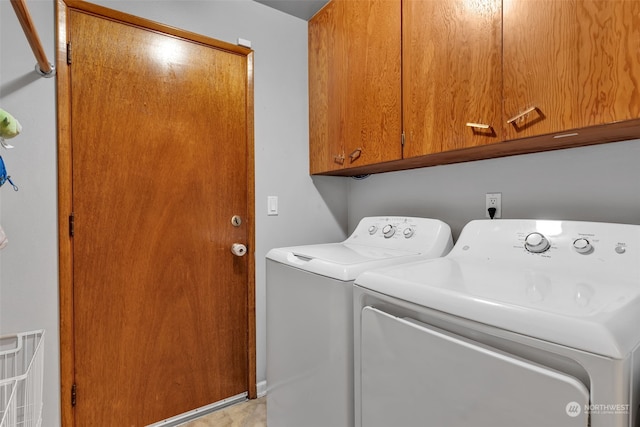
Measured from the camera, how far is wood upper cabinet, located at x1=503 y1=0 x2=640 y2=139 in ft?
2.59

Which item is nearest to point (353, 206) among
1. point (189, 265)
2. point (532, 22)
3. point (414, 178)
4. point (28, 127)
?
point (414, 178)

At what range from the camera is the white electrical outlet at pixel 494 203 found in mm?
1406

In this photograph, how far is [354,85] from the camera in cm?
162

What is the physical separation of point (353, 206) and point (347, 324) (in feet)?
4.04

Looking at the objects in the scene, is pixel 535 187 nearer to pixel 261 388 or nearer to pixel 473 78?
pixel 473 78

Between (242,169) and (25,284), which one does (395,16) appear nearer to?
(242,169)

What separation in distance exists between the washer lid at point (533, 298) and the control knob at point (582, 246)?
8cm

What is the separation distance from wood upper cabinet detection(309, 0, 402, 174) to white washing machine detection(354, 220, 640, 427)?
66 centimetres

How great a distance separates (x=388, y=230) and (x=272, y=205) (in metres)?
0.71

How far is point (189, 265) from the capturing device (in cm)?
169

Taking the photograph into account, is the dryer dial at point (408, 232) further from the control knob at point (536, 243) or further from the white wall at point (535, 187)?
the control knob at point (536, 243)

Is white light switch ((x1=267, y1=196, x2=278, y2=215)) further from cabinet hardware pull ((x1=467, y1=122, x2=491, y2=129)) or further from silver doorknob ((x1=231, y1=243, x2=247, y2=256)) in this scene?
cabinet hardware pull ((x1=467, y1=122, x2=491, y2=129))

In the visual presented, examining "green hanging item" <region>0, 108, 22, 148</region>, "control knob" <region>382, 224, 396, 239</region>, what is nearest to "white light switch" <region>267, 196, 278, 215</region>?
"control knob" <region>382, 224, 396, 239</region>

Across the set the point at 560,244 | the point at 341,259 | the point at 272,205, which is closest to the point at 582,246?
the point at 560,244
